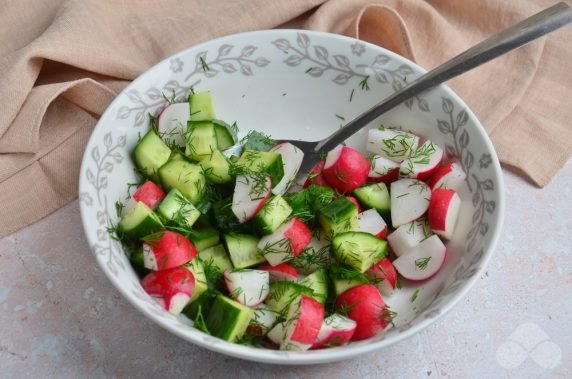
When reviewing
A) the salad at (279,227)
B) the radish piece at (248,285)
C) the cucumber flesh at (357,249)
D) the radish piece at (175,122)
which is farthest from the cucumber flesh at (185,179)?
the cucumber flesh at (357,249)

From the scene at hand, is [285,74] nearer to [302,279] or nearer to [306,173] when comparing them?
[306,173]

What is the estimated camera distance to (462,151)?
4.95ft

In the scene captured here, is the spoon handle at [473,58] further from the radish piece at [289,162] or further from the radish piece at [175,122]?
the radish piece at [175,122]

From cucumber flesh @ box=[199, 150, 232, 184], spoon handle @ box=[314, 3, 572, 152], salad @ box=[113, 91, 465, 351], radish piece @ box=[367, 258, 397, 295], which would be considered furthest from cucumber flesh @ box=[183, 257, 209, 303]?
spoon handle @ box=[314, 3, 572, 152]

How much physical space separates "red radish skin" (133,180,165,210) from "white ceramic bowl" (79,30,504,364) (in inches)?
2.1

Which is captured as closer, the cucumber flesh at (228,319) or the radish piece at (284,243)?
the cucumber flesh at (228,319)

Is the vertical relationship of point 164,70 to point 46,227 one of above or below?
above

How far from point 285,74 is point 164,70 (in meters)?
0.31

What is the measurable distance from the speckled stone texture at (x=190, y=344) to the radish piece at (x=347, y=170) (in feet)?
1.18

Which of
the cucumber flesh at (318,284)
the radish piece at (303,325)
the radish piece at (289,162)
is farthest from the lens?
the radish piece at (289,162)

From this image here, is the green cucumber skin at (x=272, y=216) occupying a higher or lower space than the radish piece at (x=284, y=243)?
higher

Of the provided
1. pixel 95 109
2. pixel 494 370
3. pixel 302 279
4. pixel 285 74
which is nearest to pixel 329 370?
pixel 302 279

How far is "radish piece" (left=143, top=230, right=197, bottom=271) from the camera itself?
1.27m

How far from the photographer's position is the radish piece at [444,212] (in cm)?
141
